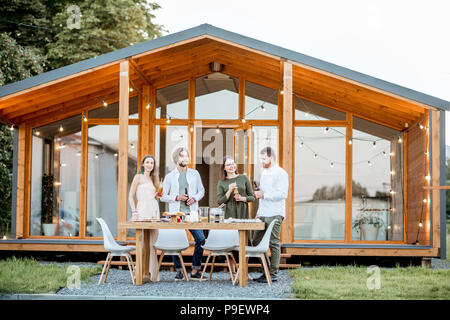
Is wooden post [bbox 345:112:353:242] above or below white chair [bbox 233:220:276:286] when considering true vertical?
above

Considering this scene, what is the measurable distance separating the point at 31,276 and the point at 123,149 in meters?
2.16

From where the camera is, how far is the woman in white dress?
7.07 metres

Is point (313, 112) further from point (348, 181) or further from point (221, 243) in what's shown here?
point (221, 243)

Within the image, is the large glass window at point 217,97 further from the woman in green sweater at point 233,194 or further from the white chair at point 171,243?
the white chair at point 171,243

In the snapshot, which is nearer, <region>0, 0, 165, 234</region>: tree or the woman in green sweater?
the woman in green sweater

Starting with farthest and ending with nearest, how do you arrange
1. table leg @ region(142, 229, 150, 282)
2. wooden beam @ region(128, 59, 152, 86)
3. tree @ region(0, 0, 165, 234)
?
tree @ region(0, 0, 165, 234) < wooden beam @ region(128, 59, 152, 86) < table leg @ region(142, 229, 150, 282)

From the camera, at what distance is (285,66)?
27.8 feet

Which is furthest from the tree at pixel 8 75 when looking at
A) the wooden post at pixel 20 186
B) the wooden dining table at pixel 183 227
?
the wooden dining table at pixel 183 227

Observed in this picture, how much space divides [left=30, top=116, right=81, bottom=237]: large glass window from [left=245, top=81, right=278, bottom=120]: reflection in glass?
Result: 2.99m

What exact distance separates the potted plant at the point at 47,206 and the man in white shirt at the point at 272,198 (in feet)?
14.6

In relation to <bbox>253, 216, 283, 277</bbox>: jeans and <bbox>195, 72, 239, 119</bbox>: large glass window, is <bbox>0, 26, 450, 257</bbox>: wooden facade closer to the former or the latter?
<bbox>195, 72, 239, 119</bbox>: large glass window

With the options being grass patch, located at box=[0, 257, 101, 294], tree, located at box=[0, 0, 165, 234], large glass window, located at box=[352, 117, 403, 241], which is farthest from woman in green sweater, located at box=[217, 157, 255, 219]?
tree, located at box=[0, 0, 165, 234]

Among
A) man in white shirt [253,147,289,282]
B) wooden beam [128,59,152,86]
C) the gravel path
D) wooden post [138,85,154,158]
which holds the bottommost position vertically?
the gravel path
